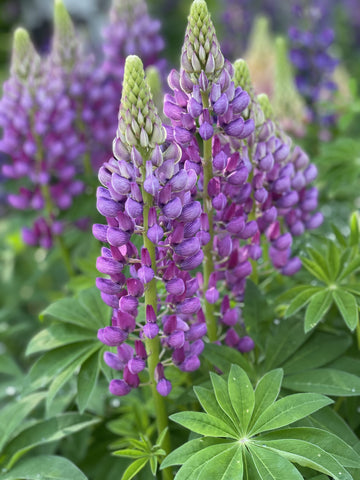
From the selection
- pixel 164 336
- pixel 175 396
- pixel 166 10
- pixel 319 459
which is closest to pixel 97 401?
pixel 175 396

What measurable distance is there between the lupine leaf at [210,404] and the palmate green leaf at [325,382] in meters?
0.25

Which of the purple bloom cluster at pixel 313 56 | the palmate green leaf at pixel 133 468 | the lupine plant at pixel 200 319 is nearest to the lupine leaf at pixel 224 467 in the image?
the lupine plant at pixel 200 319

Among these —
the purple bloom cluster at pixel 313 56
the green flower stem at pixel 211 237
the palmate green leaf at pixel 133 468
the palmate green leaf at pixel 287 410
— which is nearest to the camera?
the palmate green leaf at pixel 287 410

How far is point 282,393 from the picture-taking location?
1.73 meters

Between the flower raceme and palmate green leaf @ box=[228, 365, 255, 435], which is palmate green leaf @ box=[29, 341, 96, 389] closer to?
the flower raceme

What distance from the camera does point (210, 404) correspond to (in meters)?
1.53

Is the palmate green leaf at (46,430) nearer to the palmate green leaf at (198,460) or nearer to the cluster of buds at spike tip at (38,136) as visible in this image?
the palmate green leaf at (198,460)

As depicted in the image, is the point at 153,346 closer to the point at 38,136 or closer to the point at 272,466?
the point at 272,466

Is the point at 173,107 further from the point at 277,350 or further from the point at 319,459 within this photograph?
the point at 319,459

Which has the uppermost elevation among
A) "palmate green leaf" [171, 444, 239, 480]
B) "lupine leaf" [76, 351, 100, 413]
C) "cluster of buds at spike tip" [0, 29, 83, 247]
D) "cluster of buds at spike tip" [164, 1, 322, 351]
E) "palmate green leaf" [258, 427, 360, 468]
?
"cluster of buds at spike tip" [0, 29, 83, 247]

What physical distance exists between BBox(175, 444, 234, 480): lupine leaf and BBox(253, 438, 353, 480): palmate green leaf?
10 cm

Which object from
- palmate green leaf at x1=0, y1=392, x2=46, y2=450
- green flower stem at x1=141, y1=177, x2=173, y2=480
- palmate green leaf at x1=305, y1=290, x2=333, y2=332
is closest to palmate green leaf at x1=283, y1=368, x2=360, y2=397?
palmate green leaf at x1=305, y1=290, x2=333, y2=332

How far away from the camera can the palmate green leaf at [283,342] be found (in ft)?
5.90

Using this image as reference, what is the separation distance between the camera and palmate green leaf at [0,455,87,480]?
1.64 m
